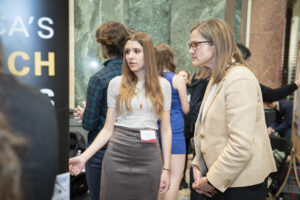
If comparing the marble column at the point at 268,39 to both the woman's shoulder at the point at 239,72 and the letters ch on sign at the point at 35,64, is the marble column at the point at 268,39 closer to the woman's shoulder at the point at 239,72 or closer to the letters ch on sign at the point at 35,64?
the woman's shoulder at the point at 239,72

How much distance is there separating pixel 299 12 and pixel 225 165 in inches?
292

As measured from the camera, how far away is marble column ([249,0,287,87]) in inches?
200

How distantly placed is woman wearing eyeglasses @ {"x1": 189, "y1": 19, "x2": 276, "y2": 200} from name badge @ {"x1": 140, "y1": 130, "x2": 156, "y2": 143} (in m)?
0.43

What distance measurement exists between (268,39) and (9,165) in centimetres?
528

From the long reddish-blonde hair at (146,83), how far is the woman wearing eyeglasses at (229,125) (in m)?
0.48

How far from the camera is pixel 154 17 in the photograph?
5.57m

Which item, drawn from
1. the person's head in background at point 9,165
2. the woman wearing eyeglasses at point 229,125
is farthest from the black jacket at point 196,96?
the person's head in background at point 9,165

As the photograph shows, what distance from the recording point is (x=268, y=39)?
515 centimetres

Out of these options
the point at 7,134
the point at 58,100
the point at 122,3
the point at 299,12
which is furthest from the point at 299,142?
the point at 299,12

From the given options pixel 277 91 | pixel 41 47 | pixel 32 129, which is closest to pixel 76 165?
pixel 41 47

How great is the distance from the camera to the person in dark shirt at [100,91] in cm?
208

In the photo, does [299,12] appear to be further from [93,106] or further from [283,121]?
[93,106]

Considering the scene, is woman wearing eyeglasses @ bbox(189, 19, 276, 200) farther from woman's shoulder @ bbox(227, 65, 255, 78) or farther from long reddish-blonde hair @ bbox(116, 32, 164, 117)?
long reddish-blonde hair @ bbox(116, 32, 164, 117)

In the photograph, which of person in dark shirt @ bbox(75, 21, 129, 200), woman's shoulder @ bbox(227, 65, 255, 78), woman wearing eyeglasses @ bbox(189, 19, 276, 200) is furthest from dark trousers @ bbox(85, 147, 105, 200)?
woman's shoulder @ bbox(227, 65, 255, 78)
